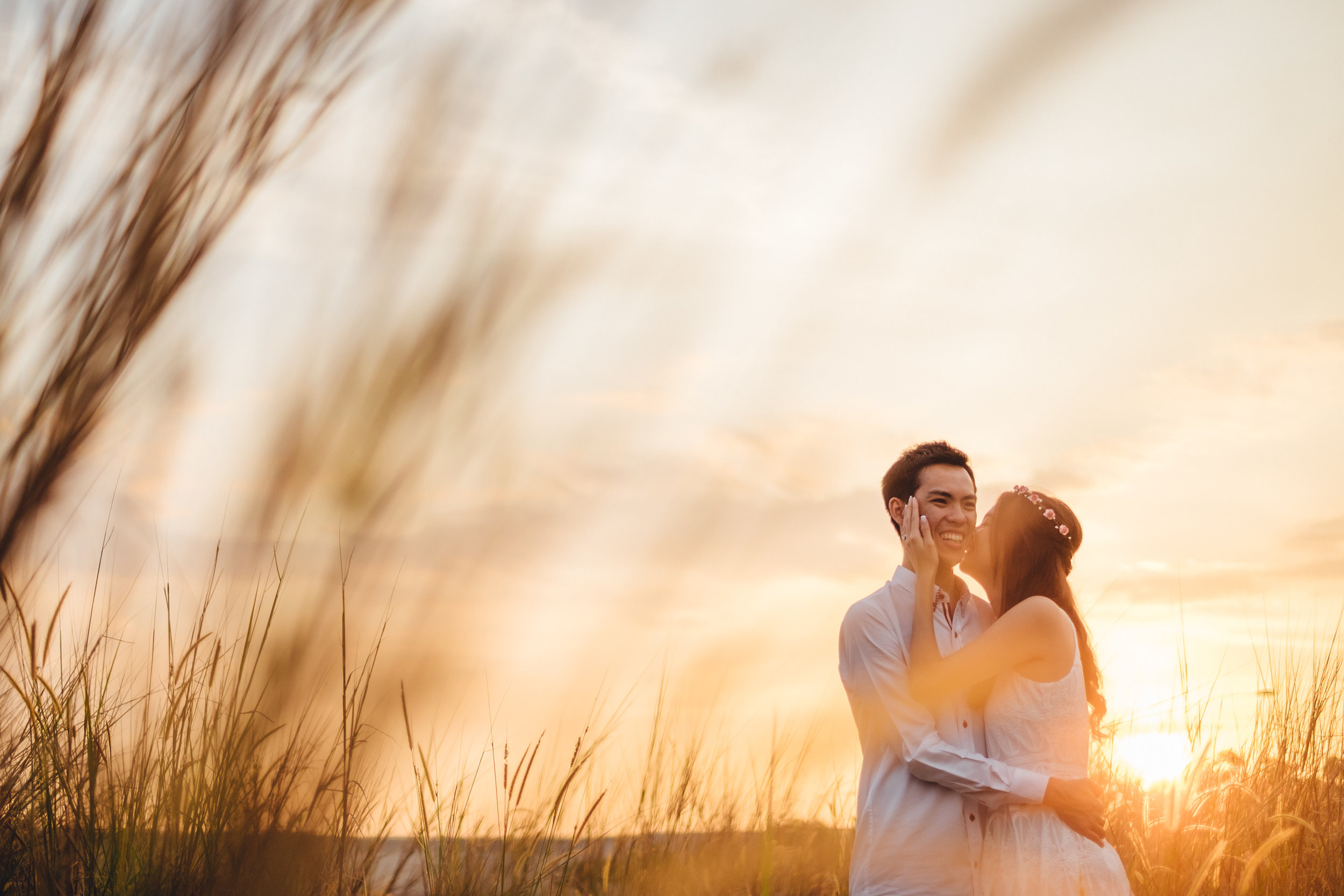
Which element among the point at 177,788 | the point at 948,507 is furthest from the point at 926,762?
the point at 177,788

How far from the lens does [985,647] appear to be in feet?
7.92

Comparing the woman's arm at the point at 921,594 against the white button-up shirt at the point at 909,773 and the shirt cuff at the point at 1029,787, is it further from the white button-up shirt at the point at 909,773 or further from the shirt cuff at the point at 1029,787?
the shirt cuff at the point at 1029,787

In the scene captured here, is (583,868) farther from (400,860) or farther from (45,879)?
(45,879)

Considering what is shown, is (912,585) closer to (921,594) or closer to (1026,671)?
(921,594)

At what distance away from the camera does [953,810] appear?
229 cm

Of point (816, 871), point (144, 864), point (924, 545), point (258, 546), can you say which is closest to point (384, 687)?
point (258, 546)

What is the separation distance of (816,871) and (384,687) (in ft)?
11.2

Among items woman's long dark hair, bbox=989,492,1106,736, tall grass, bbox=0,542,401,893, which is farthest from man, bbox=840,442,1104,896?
tall grass, bbox=0,542,401,893

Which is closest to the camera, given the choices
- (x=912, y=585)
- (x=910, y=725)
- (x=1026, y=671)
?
(x=910, y=725)

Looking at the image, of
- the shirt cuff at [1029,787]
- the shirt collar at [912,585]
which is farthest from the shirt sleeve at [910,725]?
the shirt collar at [912,585]

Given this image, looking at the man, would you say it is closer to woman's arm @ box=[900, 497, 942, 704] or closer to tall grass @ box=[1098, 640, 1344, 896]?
woman's arm @ box=[900, 497, 942, 704]

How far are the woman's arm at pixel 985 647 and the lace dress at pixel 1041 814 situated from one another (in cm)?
7

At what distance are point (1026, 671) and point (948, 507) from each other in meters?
0.49

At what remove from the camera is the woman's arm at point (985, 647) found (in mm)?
2379
